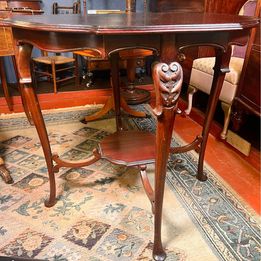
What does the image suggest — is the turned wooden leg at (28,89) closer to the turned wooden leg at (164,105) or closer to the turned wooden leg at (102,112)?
the turned wooden leg at (164,105)

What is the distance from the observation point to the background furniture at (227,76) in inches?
70.1

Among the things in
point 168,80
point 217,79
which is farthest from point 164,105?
point 217,79

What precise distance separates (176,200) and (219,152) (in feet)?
2.18

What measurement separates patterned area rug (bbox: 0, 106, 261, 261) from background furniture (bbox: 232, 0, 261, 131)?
1.48ft

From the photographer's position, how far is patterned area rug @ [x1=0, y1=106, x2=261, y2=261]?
112 centimetres

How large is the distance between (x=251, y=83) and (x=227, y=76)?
0.20 m

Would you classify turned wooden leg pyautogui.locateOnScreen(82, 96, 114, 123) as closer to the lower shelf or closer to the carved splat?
the lower shelf

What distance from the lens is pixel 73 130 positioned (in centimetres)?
220

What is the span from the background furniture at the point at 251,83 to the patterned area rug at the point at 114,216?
45 cm

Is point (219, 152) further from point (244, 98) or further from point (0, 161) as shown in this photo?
point (0, 161)

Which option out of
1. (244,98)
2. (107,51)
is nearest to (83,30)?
(107,51)

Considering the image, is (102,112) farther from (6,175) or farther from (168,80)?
(168,80)

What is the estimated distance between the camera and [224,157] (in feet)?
6.00

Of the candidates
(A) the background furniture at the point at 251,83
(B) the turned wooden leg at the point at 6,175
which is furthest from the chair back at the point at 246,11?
(B) the turned wooden leg at the point at 6,175
